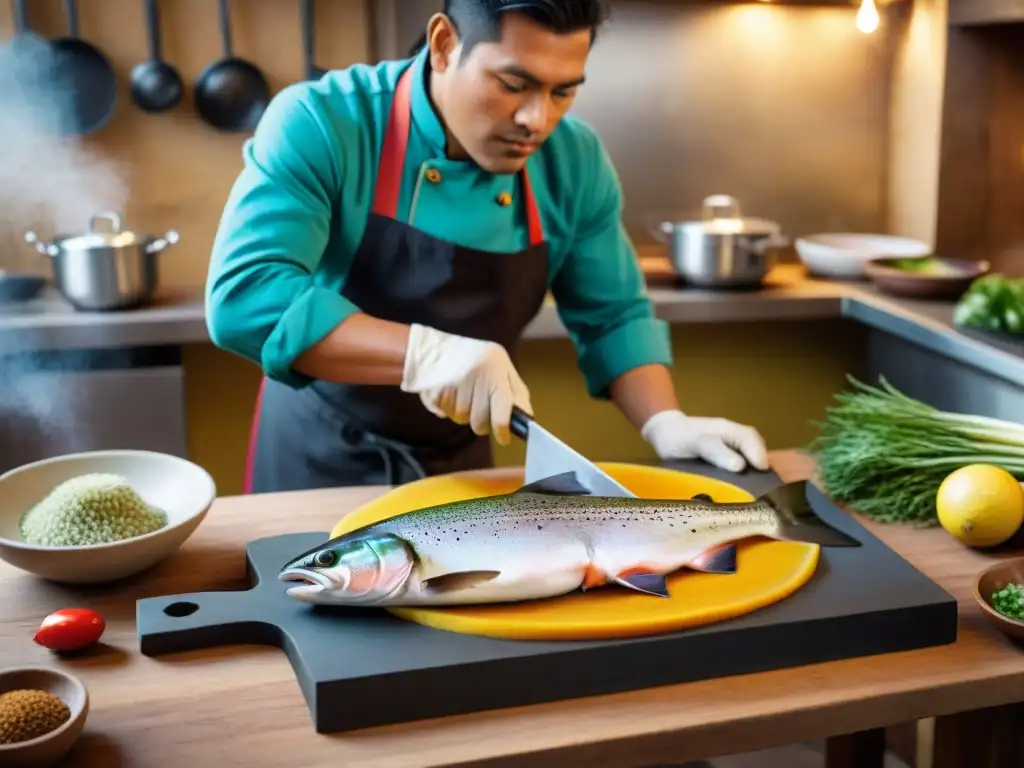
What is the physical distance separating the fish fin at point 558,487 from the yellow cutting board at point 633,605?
156mm

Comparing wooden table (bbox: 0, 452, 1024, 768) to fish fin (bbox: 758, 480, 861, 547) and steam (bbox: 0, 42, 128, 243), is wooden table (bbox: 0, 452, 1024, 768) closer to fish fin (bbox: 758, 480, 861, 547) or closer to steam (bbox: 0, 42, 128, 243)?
fish fin (bbox: 758, 480, 861, 547)

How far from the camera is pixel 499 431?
5.20 ft

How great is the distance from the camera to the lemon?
1458 millimetres

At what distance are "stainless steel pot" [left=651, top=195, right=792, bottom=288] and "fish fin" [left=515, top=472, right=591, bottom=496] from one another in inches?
66.6

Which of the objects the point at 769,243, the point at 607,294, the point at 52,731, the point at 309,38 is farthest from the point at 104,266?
the point at 52,731

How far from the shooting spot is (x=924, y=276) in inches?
112

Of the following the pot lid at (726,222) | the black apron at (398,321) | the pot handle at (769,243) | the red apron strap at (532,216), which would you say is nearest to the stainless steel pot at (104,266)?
the black apron at (398,321)

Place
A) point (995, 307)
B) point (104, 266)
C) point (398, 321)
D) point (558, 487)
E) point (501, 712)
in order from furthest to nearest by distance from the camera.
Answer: point (104, 266)
point (995, 307)
point (398, 321)
point (558, 487)
point (501, 712)

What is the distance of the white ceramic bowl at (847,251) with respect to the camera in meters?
3.15

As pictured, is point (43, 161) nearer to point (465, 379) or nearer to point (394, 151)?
point (394, 151)

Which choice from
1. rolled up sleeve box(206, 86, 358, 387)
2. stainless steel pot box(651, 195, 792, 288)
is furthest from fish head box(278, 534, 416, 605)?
stainless steel pot box(651, 195, 792, 288)

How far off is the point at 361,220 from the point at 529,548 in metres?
0.81

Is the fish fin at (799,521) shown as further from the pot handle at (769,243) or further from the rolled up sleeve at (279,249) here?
the pot handle at (769,243)

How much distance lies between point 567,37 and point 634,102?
5.62 feet
